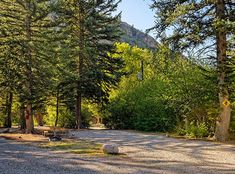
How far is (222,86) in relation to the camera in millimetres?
17953

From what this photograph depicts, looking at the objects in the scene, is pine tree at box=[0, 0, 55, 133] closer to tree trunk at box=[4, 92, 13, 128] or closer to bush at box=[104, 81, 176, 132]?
tree trunk at box=[4, 92, 13, 128]

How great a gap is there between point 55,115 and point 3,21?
13.1 meters

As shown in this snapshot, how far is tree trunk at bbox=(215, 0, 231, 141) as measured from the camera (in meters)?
17.9

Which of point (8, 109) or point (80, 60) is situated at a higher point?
point (80, 60)

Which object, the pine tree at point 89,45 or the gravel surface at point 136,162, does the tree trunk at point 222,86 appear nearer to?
the gravel surface at point 136,162

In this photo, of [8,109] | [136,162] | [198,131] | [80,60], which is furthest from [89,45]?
[136,162]

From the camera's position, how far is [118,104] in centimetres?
3200

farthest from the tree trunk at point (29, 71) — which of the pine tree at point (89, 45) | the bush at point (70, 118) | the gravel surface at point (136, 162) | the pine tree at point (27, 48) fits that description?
the gravel surface at point (136, 162)

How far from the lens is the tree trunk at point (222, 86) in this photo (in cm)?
1794

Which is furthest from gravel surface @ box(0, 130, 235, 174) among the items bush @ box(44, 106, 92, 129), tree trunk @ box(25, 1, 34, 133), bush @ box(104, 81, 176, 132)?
bush @ box(44, 106, 92, 129)

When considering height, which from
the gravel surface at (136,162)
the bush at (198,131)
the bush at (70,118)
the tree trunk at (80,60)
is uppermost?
the tree trunk at (80,60)

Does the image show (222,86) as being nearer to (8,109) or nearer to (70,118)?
(70,118)

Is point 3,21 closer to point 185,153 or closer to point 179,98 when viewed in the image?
point 179,98

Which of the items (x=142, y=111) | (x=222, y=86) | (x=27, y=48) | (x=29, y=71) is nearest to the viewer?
(x=222, y=86)
